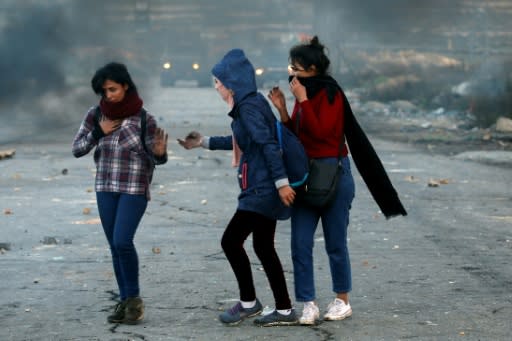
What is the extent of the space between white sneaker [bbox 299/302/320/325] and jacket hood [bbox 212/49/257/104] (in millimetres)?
1141

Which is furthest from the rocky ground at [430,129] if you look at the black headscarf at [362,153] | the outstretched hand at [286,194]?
the outstretched hand at [286,194]

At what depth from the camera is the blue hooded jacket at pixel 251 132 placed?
20.0 feet

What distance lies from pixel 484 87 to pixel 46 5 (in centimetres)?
1192

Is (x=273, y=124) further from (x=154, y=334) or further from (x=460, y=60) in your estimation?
(x=460, y=60)

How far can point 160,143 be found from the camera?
6332 mm

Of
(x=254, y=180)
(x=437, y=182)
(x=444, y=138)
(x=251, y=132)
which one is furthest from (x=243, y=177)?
(x=444, y=138)

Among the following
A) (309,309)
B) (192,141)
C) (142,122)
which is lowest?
(309,309)

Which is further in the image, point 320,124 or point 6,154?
point 6,154

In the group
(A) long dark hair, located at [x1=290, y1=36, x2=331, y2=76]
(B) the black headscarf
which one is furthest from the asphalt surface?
(A) long dark hair, located at [x1=290, y1=36, x2=331, y2=76]

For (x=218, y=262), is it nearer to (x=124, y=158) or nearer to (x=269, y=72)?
(x=124, y=158)

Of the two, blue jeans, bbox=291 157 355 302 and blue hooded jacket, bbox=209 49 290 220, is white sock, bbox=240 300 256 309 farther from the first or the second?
blue hooded jacket, bbox=209 49 290 220

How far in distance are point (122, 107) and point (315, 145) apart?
1.05 meters

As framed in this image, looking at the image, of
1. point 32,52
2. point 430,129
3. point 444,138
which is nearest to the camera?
point 444,138

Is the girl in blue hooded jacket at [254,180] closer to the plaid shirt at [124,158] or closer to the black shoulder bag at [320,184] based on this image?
the black shoulder bag at [320,184]
